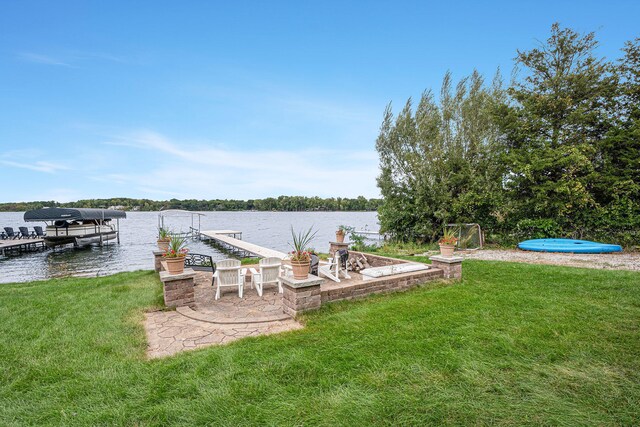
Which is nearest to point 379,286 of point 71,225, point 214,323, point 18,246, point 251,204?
point 214,323

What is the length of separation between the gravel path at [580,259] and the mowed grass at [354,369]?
4.35 m

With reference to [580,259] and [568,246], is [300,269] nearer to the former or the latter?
[580,259]

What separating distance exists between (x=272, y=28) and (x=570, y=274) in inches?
561

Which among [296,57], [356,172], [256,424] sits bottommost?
[256,424]

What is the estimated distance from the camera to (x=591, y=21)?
12.7 meters

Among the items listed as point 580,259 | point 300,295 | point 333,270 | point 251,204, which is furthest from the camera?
point 251,204

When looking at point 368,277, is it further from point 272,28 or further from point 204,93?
point 204,93

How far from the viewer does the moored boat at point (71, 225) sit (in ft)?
70.6

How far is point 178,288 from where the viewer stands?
541 cm

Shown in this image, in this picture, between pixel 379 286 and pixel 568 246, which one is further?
pixel 568 246

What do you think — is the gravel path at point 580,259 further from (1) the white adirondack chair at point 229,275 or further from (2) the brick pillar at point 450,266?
(1) the white adirondack chair at point 229,275

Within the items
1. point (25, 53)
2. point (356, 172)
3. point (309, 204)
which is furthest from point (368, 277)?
point (309, 204)

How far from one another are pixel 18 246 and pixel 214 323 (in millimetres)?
25856

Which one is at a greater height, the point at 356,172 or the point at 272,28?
the point at 272,28
